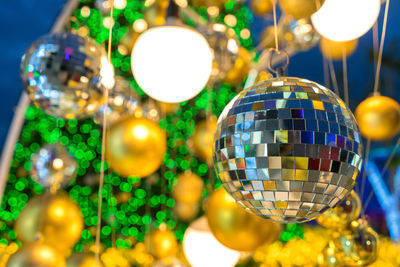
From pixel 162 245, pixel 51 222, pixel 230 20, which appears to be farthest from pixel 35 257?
pixel 230 20

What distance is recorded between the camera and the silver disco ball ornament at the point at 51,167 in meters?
1.82

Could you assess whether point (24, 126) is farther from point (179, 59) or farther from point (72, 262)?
point (179, 59)

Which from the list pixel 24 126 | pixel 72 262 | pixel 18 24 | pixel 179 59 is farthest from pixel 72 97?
pixel 18 24

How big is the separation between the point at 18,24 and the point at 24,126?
7.38 metres

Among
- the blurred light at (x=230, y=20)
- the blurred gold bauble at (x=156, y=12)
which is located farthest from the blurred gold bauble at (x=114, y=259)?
the blurred light at (x=230, y=20)

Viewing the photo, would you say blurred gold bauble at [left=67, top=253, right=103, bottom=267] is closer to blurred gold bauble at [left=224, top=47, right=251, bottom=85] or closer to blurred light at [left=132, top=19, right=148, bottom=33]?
blurred gold bauble at [left=224, top=47, right=251, bottom=85]

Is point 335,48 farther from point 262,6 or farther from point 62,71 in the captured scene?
point 62,71

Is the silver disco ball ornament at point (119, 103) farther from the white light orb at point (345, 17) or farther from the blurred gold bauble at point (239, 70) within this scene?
the white light orb at point (345, 17)

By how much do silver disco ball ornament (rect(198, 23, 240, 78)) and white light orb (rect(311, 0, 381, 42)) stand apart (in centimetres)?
38

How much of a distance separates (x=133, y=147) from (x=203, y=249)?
0.56 meters

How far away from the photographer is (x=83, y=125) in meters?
3.45

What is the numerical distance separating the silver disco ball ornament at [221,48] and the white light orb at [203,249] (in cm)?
69

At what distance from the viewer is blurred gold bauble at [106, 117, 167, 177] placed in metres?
1.48

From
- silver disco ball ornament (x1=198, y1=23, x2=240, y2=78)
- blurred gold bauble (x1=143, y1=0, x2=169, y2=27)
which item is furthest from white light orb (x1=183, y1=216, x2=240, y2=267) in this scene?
blurred gold bauble (x1=143, y1=0, x2=169, y2=27)
